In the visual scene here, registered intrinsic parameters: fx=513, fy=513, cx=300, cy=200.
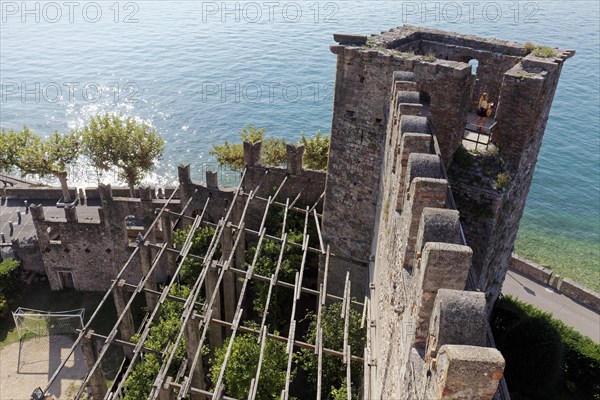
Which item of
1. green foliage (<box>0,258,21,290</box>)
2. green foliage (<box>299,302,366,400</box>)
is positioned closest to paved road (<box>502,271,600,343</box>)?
green foliage (<box>299,302,366,400</box>)

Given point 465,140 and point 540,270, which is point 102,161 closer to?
point 465,140

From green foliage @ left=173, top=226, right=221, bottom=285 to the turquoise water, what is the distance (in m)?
24.5

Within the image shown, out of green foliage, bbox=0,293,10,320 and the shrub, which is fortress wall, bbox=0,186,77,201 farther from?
the shrub

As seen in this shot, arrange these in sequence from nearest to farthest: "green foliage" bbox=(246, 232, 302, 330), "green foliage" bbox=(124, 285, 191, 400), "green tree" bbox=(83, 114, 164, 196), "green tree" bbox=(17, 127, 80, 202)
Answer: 1. "green foliage" bbox=(124, 285, 191, 400)
2. "green foliage" bbox=(246, 232, 302, 330)
3. "green tree" bbox=(17, 127, 80, 202)
4. "green tree" bbox=(83, 114, 164, 196)

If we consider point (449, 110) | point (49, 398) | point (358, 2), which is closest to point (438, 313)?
point (449, 110)

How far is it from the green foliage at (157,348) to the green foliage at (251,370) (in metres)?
1.85

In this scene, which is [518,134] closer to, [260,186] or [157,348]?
[260,186]

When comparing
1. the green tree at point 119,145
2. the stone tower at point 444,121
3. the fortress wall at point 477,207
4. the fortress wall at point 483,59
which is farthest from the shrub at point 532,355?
the green tree at point 119,145

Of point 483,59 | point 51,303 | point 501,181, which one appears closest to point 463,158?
point 501,181

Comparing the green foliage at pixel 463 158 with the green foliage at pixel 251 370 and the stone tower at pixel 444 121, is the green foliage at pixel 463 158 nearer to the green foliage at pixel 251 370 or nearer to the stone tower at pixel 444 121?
the stone tower at pixel 444 121

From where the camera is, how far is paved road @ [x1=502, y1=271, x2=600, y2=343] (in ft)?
81.9

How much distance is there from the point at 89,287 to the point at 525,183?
20.3 meters

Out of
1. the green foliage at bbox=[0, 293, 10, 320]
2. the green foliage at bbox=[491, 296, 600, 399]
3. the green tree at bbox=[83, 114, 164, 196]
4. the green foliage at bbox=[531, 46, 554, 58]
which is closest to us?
the green foliage at bbox=[531, 46, 554, 58]

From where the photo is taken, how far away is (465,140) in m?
15.7
